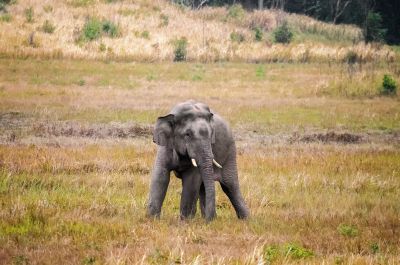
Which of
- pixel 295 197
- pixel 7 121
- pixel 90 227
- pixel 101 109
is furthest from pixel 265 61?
pixel 90 227

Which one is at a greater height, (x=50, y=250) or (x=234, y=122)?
(x=50, y=250)

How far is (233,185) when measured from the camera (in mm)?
10539

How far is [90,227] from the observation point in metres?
8.95

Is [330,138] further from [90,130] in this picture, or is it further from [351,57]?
[351,57]

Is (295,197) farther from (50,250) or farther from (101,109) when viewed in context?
(101,109)

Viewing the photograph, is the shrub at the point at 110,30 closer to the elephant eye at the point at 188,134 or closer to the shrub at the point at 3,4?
the shrub at the point at 3,4

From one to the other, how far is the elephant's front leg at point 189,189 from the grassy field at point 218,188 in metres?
0.22

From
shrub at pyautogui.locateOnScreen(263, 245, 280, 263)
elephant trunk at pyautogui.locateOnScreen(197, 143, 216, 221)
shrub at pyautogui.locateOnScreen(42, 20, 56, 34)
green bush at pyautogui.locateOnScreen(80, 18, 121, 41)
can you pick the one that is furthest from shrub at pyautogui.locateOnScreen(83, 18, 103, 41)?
shrub at pyautogui.locateOnScreen(263, 245, 280, 263)

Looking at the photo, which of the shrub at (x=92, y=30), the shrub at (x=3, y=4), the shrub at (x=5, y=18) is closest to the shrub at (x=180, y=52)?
the shrub at (x=92, y=30)

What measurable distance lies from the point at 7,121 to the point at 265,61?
24.5 meters

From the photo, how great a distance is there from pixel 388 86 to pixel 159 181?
67.5 ft

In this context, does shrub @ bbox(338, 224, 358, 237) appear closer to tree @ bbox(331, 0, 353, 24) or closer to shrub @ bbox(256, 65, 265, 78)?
shrub @ bbox(256, 65, 265, 78)

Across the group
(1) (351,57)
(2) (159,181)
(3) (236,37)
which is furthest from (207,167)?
(3) (236,37)

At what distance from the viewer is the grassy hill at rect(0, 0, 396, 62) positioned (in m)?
39.3
